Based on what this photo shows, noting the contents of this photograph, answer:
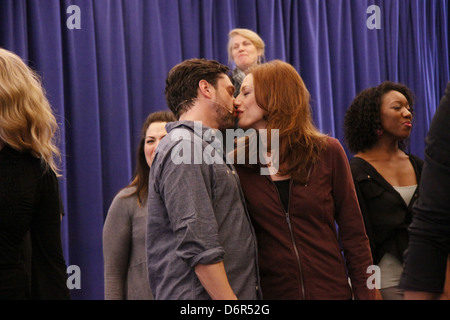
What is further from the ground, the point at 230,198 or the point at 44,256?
the point at 230,198

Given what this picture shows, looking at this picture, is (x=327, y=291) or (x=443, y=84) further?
(x=443, y=84)

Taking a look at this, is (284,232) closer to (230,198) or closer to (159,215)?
(230,198)

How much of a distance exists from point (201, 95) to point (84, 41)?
5.93 feet

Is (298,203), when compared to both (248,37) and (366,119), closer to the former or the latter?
(366,119)

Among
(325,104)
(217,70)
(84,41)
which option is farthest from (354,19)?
(217,70)

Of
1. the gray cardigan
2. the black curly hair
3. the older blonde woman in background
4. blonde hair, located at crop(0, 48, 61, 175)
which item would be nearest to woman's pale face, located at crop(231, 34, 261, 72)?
the older blonde woman in background

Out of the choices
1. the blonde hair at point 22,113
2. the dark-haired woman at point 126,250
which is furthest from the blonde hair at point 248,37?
the blonde hair at point 22,113

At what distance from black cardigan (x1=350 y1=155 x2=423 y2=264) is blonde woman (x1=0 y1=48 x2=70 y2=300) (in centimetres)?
134

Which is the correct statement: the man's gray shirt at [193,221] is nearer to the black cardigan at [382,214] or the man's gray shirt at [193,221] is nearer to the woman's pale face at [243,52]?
the black cardigan at [382,214]

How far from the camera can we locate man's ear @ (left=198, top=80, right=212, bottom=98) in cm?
193

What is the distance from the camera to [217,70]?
1.99m

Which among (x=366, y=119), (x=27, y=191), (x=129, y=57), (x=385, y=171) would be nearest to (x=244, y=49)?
(x=129, y=57)

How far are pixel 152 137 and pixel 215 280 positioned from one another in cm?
114

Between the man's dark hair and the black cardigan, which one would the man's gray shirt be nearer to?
the man's dark hair
